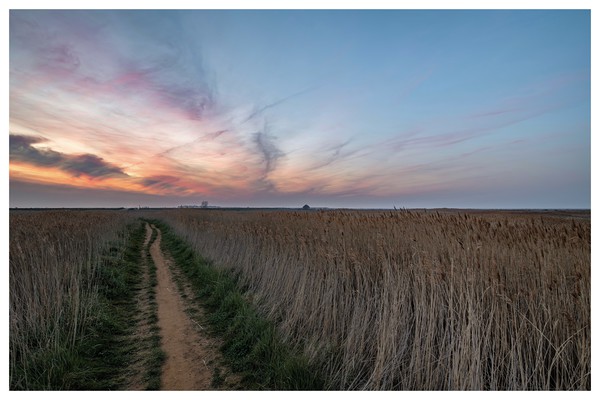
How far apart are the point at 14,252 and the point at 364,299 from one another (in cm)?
765

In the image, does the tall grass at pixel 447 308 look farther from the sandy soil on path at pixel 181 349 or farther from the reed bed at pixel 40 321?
the reed bed at pixel 40 321

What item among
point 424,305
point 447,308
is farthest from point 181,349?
point 447,308

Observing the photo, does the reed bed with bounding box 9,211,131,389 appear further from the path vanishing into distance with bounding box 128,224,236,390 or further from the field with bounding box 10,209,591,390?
the path vanishing into distance with bounding box 128,224,236,390

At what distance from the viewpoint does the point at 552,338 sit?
3098 millimetres

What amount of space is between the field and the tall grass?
0.8 inches

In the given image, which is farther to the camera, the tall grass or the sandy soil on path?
the sandy soil on path

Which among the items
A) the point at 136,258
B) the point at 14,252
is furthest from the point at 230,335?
the point at 136,258

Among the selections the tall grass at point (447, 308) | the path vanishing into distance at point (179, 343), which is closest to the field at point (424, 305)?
the tall grass at point (447, 308)

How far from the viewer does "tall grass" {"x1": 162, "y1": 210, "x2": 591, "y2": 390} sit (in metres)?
2.98

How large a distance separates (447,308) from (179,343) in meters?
4.48

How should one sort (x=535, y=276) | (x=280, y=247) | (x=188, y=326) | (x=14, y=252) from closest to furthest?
(x=535, y=276)
(x=188, y=326)
(x=14, y=252)
(x=280, y=247)

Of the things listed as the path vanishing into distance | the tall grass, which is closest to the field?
the tall grass

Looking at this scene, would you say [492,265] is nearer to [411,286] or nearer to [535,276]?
[535,276]

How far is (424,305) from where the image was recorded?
3674mm
